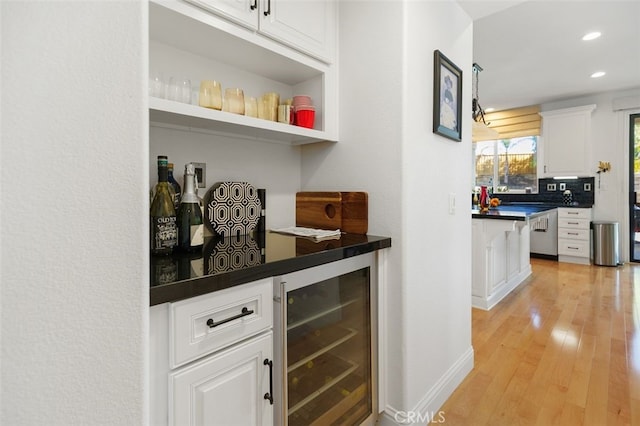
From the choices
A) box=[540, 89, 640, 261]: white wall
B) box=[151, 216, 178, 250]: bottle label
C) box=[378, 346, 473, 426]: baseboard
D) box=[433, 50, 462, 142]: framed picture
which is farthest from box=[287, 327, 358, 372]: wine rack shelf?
box=[540, 89, 640, 261]: white wall

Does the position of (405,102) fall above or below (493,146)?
below

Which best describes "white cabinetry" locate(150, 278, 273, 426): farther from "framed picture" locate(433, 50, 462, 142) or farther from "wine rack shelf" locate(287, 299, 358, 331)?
"framed picture" locate(433, 50, 462, 142)

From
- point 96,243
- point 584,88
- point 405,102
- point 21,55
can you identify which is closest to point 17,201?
point 96,243

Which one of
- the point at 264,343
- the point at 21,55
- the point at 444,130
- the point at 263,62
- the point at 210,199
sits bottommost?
the point at 264,343

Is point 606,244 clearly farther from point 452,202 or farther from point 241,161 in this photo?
point 241,161

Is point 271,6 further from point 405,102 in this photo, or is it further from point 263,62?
point 405,102

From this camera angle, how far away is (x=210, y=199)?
1.45m

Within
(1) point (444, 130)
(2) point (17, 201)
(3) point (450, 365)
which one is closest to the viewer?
(2) point (17, 201)

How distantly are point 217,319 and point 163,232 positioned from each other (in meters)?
0.40

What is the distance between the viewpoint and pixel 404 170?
Result: 4.55 ft

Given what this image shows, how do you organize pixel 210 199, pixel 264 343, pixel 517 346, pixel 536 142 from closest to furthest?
pixel 264 343 < pixel 210 199 < pixel 517 346 < pixel 536 142

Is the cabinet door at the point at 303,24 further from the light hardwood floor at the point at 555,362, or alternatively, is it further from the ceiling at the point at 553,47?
the light hardwood floor at the point at 555,362

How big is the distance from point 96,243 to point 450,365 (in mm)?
1839

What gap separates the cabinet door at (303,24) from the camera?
1313 millimetres
